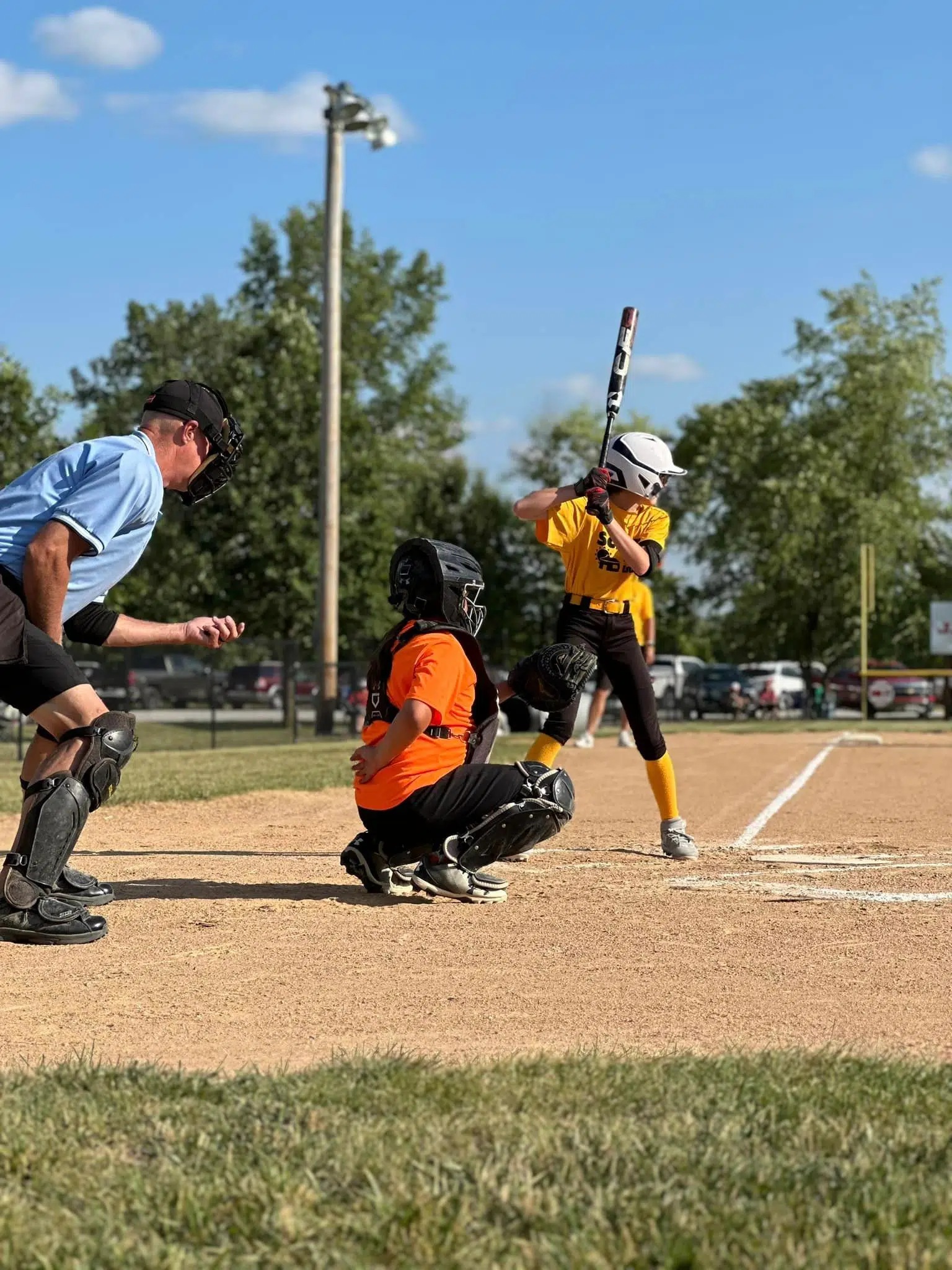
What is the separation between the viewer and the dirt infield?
459cm

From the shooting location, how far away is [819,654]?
171ft

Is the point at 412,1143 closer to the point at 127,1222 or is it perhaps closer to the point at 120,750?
the point at 127,1222

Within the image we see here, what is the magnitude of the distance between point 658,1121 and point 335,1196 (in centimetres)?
80

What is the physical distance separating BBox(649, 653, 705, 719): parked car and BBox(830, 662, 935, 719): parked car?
4.79 meters

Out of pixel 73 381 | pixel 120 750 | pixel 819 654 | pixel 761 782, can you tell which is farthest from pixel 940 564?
pixel 120 750

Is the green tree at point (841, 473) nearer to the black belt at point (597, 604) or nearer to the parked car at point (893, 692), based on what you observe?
the parked car at point (893, 692)

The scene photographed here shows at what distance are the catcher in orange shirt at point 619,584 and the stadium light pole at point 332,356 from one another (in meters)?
18.3

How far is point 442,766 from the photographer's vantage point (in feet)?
22.4

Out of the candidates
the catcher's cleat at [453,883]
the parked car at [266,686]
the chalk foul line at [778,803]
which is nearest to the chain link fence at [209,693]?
the parked car at [266,686]

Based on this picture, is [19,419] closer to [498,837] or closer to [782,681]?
[498,837]

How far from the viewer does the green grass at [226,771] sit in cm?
1277

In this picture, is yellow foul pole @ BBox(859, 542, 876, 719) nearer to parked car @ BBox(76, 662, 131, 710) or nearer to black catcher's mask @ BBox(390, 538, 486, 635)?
parked car @ BBox(76, 662, 131, 710)

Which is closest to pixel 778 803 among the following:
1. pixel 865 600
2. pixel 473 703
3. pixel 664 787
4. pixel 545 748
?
pixel 664 787

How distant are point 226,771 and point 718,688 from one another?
109ft
